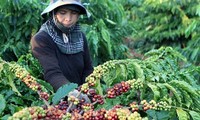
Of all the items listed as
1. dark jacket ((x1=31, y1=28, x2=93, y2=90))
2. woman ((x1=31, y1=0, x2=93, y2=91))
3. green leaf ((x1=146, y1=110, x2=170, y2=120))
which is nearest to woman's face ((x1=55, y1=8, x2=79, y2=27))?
woman ((x1=31, y1=0, x2=93, y2=91))

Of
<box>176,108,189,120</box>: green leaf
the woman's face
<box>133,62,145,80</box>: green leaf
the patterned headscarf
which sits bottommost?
<box>176,108,189,120</box>: green leaf

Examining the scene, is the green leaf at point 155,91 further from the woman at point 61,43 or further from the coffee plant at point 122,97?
the woman at point 61,43

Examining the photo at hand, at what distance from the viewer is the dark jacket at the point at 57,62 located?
175 centimetres

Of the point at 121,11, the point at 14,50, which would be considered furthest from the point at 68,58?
the point at 121,11

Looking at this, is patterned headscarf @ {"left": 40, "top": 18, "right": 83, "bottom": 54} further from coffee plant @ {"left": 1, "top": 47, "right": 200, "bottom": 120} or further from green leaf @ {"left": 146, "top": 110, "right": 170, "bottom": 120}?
green leaf @ {"left": 146, "top": 110, "right": 170, "bottom": 120}

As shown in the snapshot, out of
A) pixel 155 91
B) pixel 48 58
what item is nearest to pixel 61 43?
pixel 48 58

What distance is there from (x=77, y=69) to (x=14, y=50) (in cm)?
135

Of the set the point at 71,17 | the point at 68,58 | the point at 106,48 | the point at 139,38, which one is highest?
the point at 71,17

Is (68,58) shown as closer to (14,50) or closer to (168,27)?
(14,50)

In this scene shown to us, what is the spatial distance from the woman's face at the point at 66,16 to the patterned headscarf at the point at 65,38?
43 mm

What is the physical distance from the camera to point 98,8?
396cm

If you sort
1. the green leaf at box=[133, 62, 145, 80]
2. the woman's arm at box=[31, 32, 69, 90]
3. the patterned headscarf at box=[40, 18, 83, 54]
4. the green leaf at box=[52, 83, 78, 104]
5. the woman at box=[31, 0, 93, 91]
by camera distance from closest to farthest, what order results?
the green leaf at box=[52, 83, 78, 104] < the green leaf at box=[133, 62, 145, 80] < the woman's arm at box=[31, 32, 69, 90] < the woman at box=[31, 0, 93, 91] < the patterned headscarf at box=[40, 18, 83, 54]

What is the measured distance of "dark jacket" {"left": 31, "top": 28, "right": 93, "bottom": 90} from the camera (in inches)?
68.9

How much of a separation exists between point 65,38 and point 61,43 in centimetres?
5
